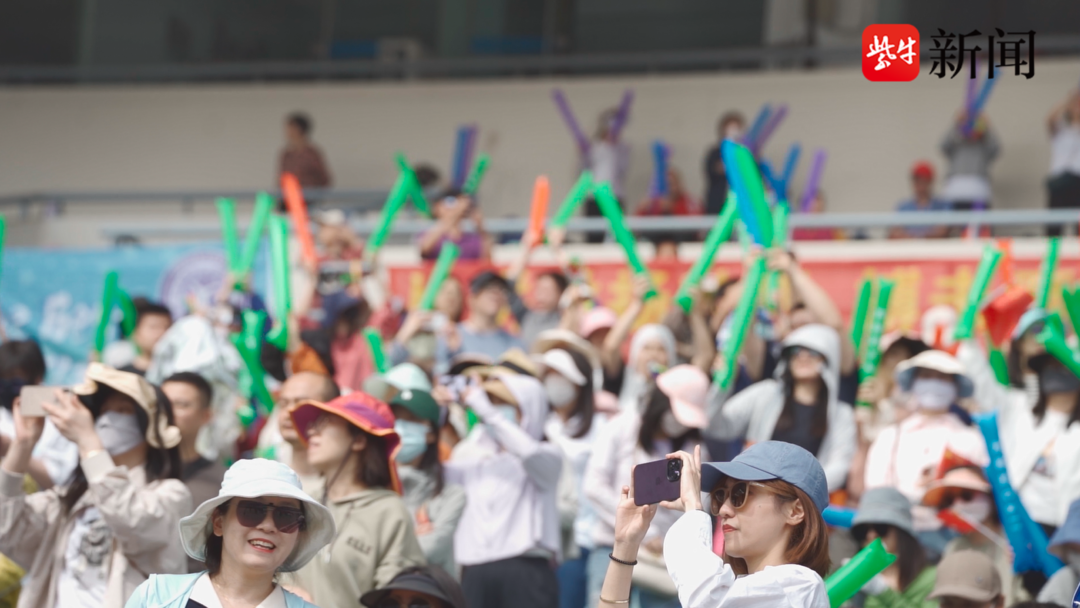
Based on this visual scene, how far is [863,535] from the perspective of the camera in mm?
5035

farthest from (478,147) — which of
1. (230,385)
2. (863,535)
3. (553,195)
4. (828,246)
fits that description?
(863,535)

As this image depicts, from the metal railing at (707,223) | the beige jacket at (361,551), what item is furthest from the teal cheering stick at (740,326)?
the metal railing at (707,223)

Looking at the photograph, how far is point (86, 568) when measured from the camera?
4219mm

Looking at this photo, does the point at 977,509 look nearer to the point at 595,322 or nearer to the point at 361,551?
the point at 361,551

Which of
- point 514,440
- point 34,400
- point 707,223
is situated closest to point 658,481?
point 34,400

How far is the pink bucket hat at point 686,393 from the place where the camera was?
552 centimetres

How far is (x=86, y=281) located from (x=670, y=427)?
17.5ft

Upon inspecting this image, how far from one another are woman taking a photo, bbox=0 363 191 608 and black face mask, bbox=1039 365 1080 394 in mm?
3413

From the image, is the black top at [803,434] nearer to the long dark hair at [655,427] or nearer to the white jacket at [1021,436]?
the long dark hair at [655,427]

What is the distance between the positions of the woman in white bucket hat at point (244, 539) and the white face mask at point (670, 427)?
7.10 ft

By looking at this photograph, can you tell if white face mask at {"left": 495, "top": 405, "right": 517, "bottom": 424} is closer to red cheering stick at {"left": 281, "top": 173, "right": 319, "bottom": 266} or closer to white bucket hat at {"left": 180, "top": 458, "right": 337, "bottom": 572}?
white bucket hat at {"left": 180, "top": 458, "right": 337, "bottom": 572}

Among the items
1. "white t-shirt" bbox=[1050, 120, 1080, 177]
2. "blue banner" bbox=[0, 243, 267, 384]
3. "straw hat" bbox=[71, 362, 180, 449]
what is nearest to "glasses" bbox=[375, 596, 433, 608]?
"straw hat" bbox=[71, 362, 180, 449]

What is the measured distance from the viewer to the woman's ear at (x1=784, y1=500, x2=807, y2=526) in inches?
128

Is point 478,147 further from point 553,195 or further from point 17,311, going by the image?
point 17,311
